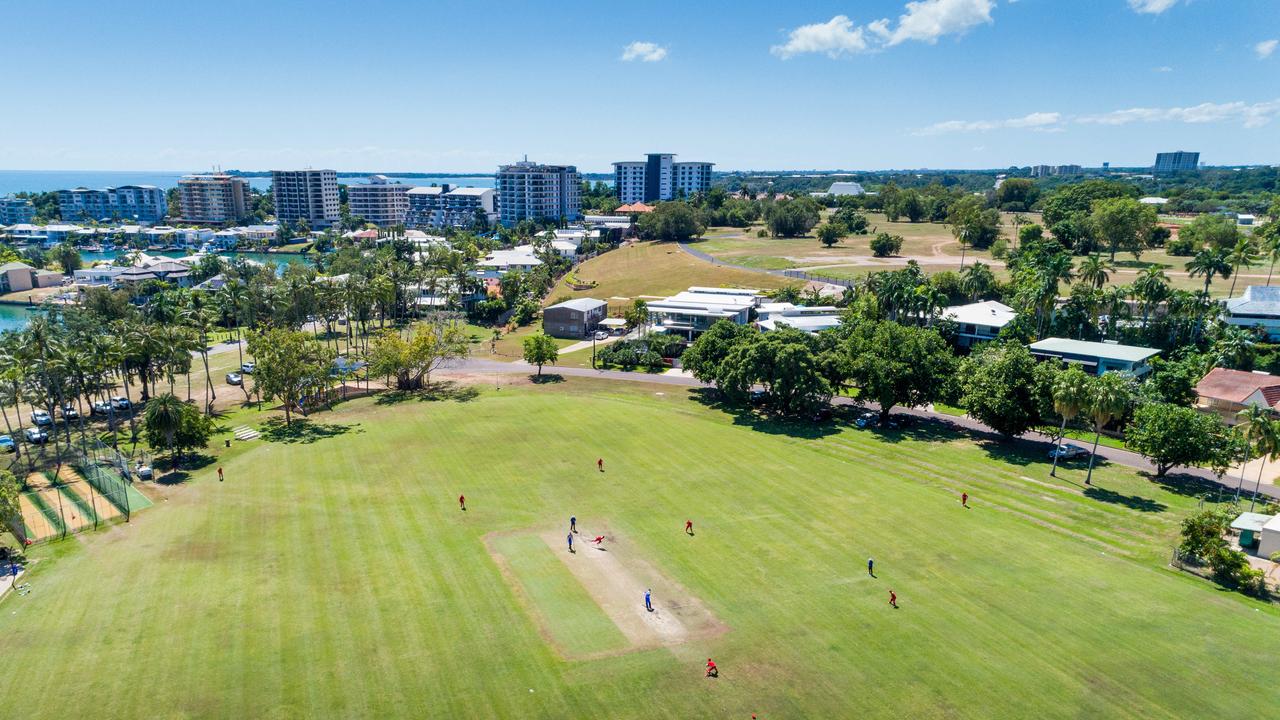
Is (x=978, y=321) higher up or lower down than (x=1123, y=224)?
lower down

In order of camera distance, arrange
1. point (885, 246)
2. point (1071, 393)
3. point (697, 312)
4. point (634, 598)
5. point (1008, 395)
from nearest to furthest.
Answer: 1. point (634, 598)
2. point (1071, 393)
3. point (1008, 395)
4. point (697, 312)
5. point (885, 246)

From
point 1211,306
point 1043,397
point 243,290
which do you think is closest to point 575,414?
point 1043,397

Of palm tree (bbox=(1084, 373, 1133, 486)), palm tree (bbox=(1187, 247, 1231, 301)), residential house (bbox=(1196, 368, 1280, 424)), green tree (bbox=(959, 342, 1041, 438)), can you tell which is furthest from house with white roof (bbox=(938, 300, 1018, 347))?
palm tree (bbox=(1084, 373, 1133, 486))

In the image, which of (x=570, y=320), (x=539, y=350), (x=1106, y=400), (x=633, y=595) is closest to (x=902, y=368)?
(x=1106, y=400)

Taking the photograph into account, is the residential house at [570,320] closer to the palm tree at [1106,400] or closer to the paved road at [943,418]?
the paved road at [943,418]

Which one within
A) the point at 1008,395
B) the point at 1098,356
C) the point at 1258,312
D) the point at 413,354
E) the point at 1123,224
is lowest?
the point at 413,354

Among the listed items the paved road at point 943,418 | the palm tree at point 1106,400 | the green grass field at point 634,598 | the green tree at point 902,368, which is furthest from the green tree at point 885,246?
the palm tree at point 1106,400

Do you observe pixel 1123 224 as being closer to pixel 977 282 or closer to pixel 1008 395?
pixel 977 282
